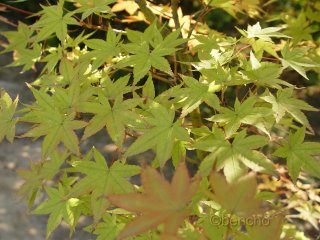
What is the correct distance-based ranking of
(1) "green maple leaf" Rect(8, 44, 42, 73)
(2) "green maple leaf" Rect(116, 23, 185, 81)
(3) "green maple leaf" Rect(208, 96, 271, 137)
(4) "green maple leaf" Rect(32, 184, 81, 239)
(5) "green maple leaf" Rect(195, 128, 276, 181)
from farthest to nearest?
(1) "green maple leaf" Rect(8, 44, 42, 73), (4) "green maple leaf" Rect(32, 184, 81, 239), (2) "green maple leaf" Rect(116, 23, 185, 81), (3) "green maple leaf" Rect(208, 96, 271, 137), (5) "green maple leaf" Rect(195, 128, 276, 181)

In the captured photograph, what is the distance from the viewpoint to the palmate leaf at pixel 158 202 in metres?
0.68

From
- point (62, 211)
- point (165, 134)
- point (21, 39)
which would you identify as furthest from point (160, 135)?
point (21, 39)

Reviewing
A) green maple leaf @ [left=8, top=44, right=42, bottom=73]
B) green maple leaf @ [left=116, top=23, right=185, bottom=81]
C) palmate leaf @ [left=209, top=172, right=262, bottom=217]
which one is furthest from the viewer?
green maple leaf @ [left=8, top=44, right=42, bottom=73]

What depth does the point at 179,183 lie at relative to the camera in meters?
0.69

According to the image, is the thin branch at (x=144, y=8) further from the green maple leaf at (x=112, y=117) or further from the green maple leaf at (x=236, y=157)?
the green maple leaf at (x=236, y=157)

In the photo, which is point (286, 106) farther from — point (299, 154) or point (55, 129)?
point (55, 129)

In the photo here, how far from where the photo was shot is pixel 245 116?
104 cm

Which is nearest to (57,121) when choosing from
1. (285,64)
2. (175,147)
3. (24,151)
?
(175,147)

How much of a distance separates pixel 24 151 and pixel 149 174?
252 centimetres

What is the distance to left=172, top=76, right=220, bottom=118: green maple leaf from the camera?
41.5 inches

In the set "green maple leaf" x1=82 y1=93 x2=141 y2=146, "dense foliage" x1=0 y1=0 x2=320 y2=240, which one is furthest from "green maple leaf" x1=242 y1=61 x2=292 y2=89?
"green maple leaf" x1=82 y1=93 x2=141 y2=146

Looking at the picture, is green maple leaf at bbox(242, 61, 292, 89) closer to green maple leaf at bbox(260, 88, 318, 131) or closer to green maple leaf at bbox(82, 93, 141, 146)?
green maple leaf at bbox(260, 88, 318, 131)

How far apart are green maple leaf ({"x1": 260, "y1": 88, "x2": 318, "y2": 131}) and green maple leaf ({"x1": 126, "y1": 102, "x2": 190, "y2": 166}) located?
0.84ft

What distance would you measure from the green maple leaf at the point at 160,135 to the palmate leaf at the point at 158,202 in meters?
0.25
